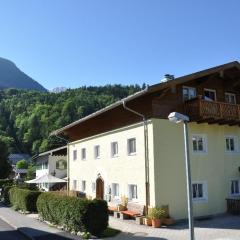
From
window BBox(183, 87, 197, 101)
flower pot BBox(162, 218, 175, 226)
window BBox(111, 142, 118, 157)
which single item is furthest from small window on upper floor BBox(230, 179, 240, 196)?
window BBox(111, 142, 118, 157)

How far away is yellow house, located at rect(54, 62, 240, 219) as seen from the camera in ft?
69.8

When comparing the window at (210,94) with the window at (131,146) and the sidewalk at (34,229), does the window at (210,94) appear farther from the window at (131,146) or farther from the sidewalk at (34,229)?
the sidewalk at (34,229)

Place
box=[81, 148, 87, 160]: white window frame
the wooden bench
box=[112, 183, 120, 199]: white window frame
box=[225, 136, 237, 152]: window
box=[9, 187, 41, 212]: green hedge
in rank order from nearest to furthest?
the wooden bench, box=[225, 136, 237, 152]: window, box=[112, 183, 120, 199]: white window frame, box=[9, 187, 41, 212]: green hedge, box=[81, 148, 87, 160]: white window frame

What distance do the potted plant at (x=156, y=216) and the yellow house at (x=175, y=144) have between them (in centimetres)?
55

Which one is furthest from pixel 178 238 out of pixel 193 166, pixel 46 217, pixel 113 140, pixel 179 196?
pixel 113 140

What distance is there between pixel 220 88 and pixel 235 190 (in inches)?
253

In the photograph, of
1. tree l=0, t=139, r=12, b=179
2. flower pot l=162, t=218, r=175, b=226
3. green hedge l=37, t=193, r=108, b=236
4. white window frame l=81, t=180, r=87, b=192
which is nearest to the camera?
green hedge l=37, t=193, r=108, b=236

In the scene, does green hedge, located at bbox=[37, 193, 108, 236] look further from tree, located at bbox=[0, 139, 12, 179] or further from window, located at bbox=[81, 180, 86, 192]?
tree, located at bbox=[0, 139, 12, 179]

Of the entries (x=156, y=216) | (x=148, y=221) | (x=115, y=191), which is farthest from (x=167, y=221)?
(x=115, y=191)

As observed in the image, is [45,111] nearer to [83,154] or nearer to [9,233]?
[83,154]

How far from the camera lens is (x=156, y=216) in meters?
19.9

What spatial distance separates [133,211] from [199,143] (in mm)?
5509

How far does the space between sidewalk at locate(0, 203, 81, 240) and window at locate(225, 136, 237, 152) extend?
38.9 feet

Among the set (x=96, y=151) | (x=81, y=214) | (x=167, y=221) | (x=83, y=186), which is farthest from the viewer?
(x=83, y=186)
